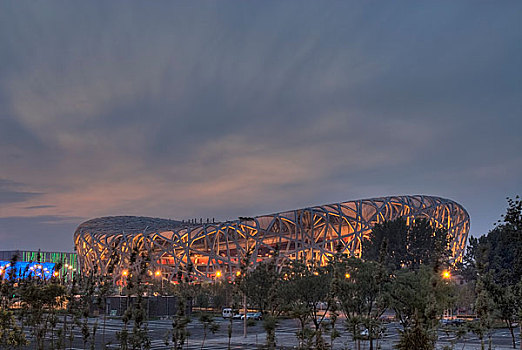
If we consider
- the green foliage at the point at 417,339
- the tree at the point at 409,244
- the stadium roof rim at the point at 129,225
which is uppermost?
the stadium roof rim at the point at 129,225

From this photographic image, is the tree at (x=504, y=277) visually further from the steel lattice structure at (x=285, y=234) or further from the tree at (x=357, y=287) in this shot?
the steel lattice structure at (x=285, y=234)

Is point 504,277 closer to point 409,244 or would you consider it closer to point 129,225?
point 409,244

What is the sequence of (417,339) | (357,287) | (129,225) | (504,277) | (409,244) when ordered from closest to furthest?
1. (417,339)
2. (357,287)
3. (504,277)
4. (409,244)
5. (129,225)

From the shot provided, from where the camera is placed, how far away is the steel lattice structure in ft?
343

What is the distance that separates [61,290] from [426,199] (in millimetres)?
113000

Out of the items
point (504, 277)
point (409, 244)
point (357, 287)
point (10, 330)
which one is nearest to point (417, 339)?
point (10, 330)

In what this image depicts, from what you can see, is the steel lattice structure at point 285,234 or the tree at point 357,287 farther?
the steel lattice structure at point 285,234

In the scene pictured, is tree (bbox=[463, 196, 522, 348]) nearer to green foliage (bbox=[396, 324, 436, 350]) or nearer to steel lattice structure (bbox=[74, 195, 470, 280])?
green foliage (bbox=[396, 324, 436, 350])

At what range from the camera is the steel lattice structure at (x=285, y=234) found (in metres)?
105

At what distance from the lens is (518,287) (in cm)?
1706

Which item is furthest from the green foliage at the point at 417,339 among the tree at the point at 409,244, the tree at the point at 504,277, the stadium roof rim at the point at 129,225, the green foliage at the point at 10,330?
the stadium roof rim at the point at 129,225

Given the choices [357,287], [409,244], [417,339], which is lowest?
[417,339]

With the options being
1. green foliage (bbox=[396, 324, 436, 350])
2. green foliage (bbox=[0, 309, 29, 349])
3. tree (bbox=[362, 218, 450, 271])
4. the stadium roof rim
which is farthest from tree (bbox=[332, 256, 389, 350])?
the stadium roof rim

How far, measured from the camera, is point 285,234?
106250 mm
